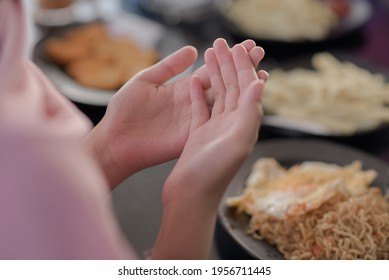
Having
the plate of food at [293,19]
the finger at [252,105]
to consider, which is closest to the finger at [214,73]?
the finger at [252,105]

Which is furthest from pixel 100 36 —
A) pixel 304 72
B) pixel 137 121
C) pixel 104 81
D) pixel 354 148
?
pixel 137 121

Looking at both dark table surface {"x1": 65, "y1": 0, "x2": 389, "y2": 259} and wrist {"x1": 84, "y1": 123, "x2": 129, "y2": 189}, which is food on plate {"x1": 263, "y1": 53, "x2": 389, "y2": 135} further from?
wrist {"x1": 84, "y1": 123, "x2": 129, "y2": 189}

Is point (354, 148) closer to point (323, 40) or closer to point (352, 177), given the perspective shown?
point (352, 177)

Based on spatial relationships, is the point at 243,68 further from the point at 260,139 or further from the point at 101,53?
the point at 101,53

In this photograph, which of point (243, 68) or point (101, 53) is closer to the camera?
point (243, 68)

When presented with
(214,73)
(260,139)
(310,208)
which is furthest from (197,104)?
(260,139)

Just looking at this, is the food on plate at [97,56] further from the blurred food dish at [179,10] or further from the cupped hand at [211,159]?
the cupped hand at [211,159]

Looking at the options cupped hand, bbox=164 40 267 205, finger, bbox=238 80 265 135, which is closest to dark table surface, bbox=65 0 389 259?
cupped hand, bbox=164 40 267 205
